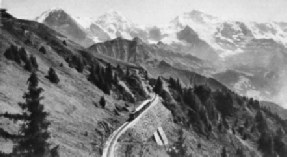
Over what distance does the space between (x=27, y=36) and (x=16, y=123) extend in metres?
60.0

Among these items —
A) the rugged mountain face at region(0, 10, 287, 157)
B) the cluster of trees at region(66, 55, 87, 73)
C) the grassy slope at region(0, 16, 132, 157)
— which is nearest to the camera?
the grassy slope at region(0, 16, 132, 157)

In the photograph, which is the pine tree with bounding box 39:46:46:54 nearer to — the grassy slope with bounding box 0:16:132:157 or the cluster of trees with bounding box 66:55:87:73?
the grassy slope with bounding box 0:16:132:157

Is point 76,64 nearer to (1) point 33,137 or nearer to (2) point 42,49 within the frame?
(2) point 42,49

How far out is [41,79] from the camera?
230ft

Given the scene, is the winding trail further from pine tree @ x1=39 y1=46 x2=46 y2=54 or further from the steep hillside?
pine tree @ x1=39 y1=46 x2=46 y2=54

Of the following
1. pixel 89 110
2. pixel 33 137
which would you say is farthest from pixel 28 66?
pixel 33 137

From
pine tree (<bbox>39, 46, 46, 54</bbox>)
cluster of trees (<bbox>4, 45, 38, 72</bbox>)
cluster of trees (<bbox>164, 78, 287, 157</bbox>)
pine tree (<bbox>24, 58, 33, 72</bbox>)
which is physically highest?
pine tree (<bbox>39, 46, 46, 54</bbox>)

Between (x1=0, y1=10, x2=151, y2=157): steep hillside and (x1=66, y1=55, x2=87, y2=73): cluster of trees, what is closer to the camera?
(x1=0, y1=10, x2=151, y2=157): steep hillside

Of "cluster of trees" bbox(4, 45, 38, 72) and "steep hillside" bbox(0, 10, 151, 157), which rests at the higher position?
"cluster of trees" bbox(4, 45, 38, 72)

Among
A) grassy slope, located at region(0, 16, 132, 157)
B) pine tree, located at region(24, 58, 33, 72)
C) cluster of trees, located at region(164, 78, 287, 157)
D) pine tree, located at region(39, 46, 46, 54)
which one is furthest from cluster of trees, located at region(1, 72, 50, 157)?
cluster of trees, located at region(164, 78, 287, 157)

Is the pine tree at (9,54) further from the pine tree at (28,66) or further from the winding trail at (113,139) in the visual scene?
the winding trail at (113,139)

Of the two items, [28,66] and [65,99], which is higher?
[28,66]

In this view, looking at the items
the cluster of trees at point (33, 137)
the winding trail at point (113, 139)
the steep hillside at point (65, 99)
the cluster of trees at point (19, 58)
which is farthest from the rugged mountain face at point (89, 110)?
the cluster of trees at point (33, 137)

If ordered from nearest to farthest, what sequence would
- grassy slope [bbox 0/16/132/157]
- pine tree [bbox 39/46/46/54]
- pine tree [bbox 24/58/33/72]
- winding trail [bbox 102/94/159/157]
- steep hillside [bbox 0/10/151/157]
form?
steep hillside [bbox 0/10/151/157] < grassy slope [bbox 0/16/132/157] < winding trail [bbox 102/94/159/157] < pine tree [bbox 24/58/33/72] < pine tree [bbox 39/46/46/54]
